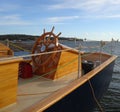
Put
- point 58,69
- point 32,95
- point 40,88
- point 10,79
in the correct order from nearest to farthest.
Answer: point 10,79, point 32,95, point 40,88, point 58,69

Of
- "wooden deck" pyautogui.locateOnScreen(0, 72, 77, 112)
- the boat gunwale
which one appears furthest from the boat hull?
"wooden deck" pyautogui.locateOnScreen(0, 72, 77, 112)

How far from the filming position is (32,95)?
5.34 m

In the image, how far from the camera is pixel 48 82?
6516mm

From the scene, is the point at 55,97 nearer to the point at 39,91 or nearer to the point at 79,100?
the point at 39,91

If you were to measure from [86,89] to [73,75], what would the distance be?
106cm

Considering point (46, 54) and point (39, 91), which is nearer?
point (39, 91)

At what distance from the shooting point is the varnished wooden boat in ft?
14.5

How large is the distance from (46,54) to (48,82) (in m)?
1.01

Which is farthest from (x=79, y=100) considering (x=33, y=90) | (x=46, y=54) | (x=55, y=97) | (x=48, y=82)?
(x=46, y=54)

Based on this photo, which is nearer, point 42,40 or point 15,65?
point 15,65

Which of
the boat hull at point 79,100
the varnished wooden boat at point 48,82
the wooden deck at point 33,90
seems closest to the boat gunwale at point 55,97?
the varnished wooden boat at point 48,82

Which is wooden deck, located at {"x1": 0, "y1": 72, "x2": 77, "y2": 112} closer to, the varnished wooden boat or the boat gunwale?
the varnished wooden boat

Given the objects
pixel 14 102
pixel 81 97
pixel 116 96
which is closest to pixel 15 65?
pixel 14 102

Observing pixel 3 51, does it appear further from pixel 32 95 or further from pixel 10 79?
pixel 10 79
